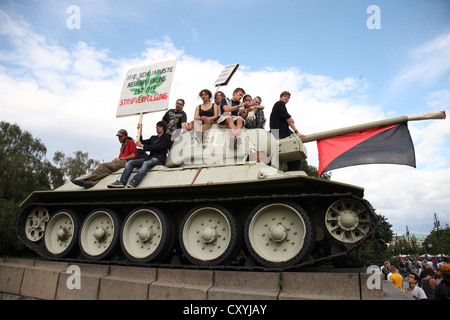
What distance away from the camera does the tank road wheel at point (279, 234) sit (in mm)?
5492

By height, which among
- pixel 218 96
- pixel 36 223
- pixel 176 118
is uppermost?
pixel 218 96

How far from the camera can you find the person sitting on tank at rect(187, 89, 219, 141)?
7729mm

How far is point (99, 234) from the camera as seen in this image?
23.8 feet

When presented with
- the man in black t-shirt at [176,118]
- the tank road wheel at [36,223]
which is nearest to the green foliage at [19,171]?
the tank road wheel at [36,223]

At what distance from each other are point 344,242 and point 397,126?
12.7 feet

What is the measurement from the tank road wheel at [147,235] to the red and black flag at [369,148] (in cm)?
424

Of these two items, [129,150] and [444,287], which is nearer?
[444,287]

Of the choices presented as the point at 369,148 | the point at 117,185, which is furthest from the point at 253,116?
the point at 117,185

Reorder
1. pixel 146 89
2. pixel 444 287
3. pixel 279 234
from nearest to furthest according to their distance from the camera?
1. pixel 444 287
2. pixel 279 234
3. pixel 146 89

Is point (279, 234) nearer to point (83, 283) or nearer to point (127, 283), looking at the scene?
point (127, 283)

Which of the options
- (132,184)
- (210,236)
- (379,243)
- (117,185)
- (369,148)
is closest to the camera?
(210,236)

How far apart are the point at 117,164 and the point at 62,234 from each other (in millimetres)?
2054

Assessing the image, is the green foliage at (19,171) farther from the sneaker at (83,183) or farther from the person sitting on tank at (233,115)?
the person sitting on tank at (233,115)
